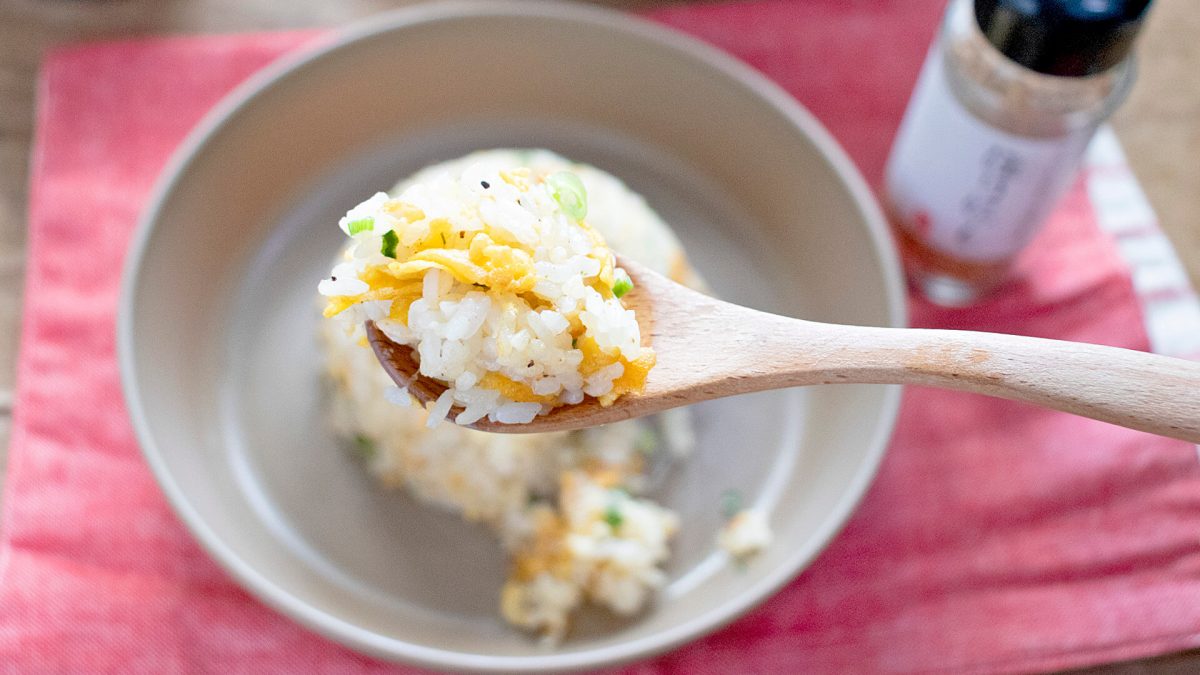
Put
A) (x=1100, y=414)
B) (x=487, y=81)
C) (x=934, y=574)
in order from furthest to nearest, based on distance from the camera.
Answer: (x=487, y=81) < (x=934, y=574) < (x=1100, y=414)

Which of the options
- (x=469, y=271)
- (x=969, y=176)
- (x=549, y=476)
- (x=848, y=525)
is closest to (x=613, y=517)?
(x=549, y=476)

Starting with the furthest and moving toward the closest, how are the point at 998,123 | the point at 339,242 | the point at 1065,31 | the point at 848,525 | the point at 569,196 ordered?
the point at 339,242 → the point at 848,525 → the point at 998,123 → the point at 1065,31 → the point at 569,196

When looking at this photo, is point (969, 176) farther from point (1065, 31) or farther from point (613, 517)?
point (613, 517)

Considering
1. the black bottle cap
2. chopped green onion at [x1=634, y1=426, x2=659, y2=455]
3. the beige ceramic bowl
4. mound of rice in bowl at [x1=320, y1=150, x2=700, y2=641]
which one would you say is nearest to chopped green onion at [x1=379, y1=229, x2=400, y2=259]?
mound of rice in bowl at [x1=320, y1=150, x2=700, y2=641]

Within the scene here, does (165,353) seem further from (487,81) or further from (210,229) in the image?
(487,81)

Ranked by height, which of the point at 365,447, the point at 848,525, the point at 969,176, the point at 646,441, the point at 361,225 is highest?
the point at 361,225

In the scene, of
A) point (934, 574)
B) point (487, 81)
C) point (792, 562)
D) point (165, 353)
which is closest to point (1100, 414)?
point (792, 562)

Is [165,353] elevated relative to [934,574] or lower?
elevated
